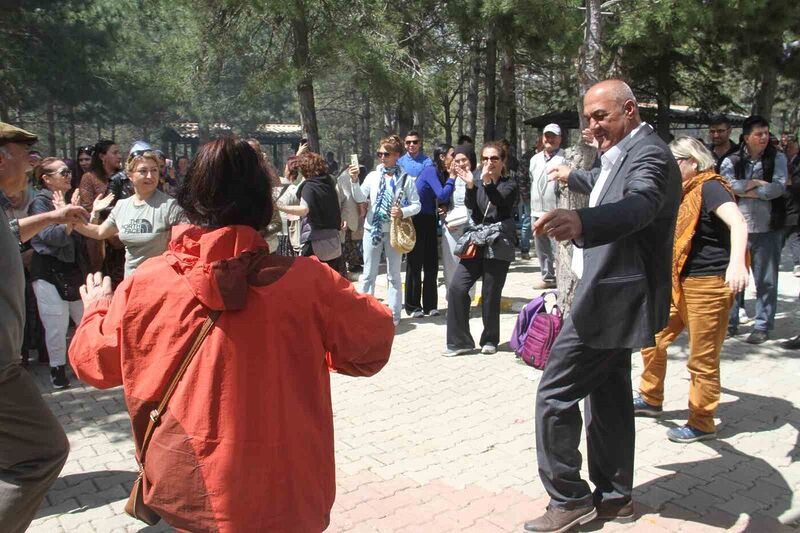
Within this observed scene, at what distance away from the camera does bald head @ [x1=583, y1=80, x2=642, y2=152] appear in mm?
3279

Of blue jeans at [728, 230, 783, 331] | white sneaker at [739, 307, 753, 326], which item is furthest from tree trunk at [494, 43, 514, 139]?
blue jeans at [728, 230, 783, 331]

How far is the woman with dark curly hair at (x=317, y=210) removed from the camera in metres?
7.17

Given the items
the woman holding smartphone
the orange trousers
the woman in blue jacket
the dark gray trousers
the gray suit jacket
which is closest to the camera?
the dark gray trousers

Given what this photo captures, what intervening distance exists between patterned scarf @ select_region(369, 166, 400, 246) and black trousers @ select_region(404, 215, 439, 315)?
2.08 ft

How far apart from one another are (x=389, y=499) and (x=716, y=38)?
12066 millimetres

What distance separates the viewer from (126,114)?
2323 cm

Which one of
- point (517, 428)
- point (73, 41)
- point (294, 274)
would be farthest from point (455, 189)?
point (73, 41)

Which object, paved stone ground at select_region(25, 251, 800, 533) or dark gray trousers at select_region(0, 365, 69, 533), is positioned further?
paved stone ground at select_region(25, 251, 800, 533)

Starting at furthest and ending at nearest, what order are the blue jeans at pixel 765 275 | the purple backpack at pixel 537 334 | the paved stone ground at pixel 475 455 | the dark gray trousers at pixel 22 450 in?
1. the blue jeans at pixel 765 275
2. the purple backpack at pixel 537 334
3. the paved stone ground at pixel 475 455
4. the dark gray trousers at pixel 22 450

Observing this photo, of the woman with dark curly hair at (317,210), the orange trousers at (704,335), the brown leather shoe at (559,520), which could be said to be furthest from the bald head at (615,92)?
the woman with dark curly hair at (317,210)

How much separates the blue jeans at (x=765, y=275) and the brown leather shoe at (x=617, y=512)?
3.93 m

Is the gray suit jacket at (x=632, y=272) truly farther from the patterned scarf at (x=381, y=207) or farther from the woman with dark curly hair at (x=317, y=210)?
the patterned scarf at (x=381, y=207)

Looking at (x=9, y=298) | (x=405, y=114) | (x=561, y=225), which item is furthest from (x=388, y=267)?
(x=405, y=114)

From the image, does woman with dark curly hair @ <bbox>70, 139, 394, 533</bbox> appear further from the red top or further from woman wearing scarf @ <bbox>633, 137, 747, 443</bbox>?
woman wearing scarf @ <bbox>633, 137, 747, 443</bbox>
